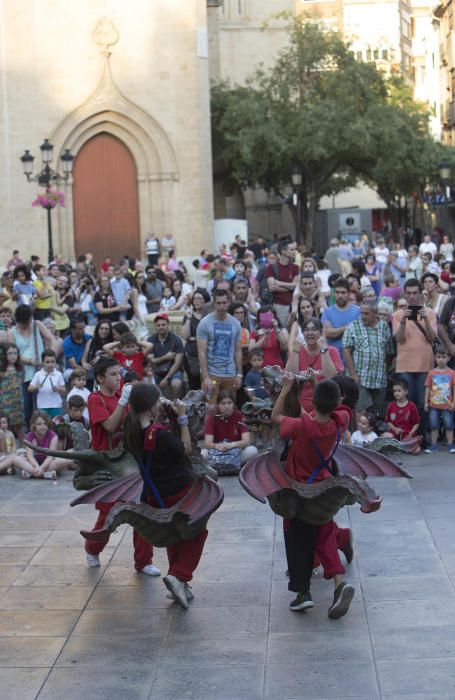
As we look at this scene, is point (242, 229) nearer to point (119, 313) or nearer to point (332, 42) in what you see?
point (332, 42)

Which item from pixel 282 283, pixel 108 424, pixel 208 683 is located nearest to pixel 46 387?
A: pixel 282 283

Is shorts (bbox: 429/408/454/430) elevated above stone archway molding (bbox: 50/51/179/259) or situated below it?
below

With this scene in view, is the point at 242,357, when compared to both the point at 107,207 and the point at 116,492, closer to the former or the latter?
the point at 116,492

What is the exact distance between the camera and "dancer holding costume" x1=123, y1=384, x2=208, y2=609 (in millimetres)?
7516

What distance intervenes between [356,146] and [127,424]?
102 feet

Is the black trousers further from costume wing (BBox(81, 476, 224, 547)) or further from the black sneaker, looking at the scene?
the black sneaker

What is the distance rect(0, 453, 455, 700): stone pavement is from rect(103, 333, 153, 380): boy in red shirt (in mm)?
2996

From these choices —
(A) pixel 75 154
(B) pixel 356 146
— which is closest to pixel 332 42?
(B) pixel 356 146

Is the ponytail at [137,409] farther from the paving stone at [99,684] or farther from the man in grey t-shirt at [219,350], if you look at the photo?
the man in grey t-shirt at [219,350]

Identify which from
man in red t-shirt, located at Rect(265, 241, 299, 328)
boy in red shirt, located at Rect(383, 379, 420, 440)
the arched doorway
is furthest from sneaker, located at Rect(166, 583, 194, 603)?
the arched doorway

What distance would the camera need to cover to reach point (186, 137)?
33.6 m

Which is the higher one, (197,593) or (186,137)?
(186,137)

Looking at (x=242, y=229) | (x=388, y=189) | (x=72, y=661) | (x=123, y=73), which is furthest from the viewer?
(x=388, y=189)

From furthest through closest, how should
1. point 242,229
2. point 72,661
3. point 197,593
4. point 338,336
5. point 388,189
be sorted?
point 388,189 < point 242,229 < point 338,336 < point 197,593 < point 72,661
